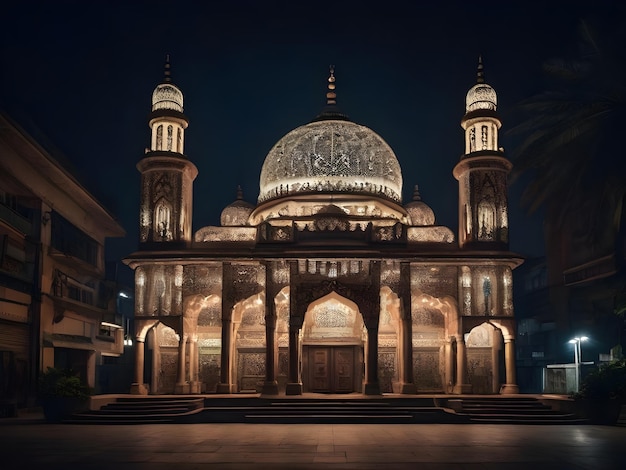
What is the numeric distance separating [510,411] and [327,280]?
7.05m

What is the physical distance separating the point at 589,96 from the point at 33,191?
1872 centimetres

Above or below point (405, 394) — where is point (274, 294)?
above

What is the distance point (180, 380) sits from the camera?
2681 centimetres

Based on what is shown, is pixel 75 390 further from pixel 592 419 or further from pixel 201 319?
pixel 592 419

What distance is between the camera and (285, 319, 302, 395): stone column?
24.7 metres

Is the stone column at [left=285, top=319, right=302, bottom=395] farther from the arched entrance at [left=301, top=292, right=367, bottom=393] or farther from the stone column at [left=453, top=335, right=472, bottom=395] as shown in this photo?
the stone column at [left=453, top=335, right=472, bottom=395]

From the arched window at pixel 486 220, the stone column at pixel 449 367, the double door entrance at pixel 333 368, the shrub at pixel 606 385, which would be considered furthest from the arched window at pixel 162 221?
the shrub at pixel 606 385

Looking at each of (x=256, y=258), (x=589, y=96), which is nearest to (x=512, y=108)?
(x=589, y=96)

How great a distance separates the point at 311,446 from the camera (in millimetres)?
14922

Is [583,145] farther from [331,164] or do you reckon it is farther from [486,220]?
[331,164]

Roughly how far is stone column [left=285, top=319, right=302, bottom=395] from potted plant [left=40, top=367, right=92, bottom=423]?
6.27 m

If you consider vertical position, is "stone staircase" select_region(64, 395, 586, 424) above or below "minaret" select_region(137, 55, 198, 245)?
below

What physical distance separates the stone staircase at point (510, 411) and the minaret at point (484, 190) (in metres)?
6.22

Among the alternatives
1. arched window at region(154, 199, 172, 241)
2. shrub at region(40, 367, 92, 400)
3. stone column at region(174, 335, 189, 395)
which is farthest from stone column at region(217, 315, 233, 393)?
shrub at region(40, 367, 92, 400)
